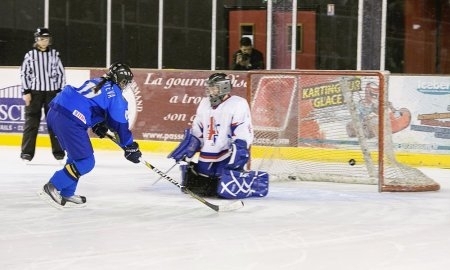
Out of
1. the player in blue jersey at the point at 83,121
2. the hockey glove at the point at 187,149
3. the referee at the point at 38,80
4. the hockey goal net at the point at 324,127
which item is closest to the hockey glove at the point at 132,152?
the player in blue jersey at the point at 83,121

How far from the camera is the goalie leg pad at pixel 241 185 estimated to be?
16.7 feet

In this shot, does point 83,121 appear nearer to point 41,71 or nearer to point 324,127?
point 324,127

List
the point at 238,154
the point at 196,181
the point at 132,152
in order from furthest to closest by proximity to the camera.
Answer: the point at 196,181, the point at 238,154, the point at 132,152

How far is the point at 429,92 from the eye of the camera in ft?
23.4

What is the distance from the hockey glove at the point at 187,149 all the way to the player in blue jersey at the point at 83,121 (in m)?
0.60

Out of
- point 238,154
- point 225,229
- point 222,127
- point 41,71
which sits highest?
point 41,71

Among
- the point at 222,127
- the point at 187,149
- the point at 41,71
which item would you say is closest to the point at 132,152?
the point at 187,149

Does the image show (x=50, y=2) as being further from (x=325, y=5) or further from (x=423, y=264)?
(x=423, y=264)

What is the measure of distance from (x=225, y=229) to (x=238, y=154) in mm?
1018

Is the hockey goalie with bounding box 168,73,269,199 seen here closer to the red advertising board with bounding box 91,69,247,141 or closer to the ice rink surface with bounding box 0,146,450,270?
the ice rink surface with bounding box 0,146,450,270

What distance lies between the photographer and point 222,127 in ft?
17.1

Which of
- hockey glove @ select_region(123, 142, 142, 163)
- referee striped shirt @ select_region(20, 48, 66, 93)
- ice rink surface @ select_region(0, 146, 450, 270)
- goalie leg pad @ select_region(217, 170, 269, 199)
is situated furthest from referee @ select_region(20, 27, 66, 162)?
hockey glove @ select_region(123, 142, 142, 163)

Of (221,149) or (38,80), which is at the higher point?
(38,80)

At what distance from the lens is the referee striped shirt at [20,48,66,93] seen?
7125mm
